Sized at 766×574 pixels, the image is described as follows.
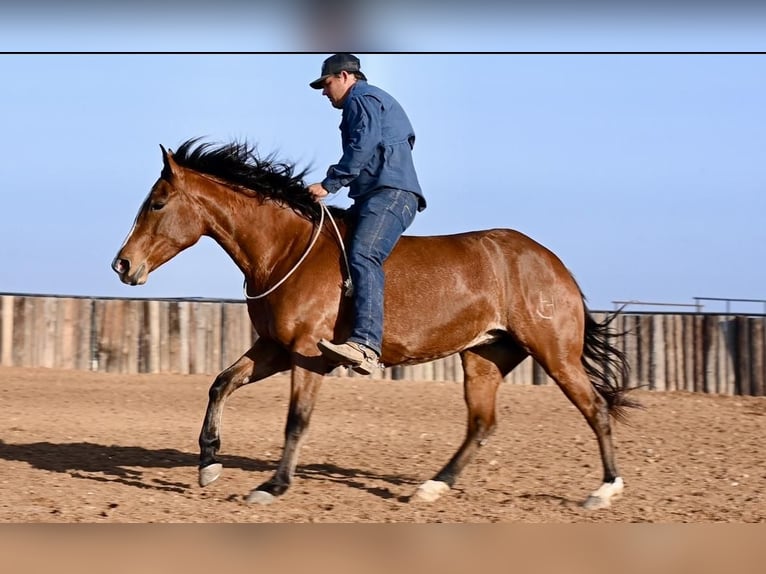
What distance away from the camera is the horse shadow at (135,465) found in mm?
7883

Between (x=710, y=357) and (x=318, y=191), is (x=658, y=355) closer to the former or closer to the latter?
(x=710, y=357)

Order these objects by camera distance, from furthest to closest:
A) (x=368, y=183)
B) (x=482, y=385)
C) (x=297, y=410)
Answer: (x=482, y=385), (x=368, y=183), (x=297, y=410)

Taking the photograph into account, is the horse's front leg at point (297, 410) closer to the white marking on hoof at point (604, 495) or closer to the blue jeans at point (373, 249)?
the blue jeans at point (373, 249)

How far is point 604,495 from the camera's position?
7.32 meters

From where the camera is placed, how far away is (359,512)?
6.95m

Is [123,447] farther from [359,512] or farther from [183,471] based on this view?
[359,512]

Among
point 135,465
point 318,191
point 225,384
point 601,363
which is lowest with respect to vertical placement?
point 135,465

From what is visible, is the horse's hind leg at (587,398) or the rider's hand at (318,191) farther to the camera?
the horse's hind leg at (587,398)

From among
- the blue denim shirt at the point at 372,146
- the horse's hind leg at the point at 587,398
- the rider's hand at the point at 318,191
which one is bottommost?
the horse's hind leg at the point at 587,398

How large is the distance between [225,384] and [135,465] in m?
1.73

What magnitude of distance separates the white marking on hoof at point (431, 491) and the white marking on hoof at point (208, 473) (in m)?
1.36

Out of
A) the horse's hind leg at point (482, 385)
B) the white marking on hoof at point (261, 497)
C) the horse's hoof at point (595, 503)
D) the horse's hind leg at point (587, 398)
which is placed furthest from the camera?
the horse's hind leg at point (482, 385)

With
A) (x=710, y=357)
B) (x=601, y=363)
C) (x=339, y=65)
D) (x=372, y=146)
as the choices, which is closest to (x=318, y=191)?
(x=372, y=146)

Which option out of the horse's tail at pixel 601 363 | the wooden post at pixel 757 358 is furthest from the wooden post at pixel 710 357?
the horse's tail at pixel 601 363
